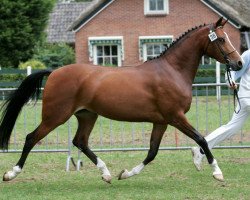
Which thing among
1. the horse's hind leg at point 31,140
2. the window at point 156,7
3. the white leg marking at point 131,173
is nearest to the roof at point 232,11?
the window at point 156,7

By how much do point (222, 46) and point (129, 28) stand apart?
26.2 metres

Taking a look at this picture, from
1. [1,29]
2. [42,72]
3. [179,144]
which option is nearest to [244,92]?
[42,72]

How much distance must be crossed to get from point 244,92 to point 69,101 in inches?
96.6

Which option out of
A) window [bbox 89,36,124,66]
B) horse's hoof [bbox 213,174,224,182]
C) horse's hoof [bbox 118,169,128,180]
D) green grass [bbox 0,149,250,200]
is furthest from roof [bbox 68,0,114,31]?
horse's hoof [bbox 213,174,224,182]

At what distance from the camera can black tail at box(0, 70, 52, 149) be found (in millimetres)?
10328

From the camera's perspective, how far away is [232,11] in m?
34.8

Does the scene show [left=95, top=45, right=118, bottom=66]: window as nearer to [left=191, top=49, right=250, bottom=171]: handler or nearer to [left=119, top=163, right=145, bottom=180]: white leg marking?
[left=191, top=49, right=250, bottom=171]: handler

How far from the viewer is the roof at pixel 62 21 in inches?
1829

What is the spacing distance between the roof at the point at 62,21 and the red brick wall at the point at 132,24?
33.4 ft

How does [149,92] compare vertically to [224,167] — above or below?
above

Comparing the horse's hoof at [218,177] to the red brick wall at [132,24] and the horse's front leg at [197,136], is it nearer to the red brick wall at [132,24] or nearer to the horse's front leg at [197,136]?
the horse's front leg at [197,136]

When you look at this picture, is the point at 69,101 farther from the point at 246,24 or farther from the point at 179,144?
the point at 246,24

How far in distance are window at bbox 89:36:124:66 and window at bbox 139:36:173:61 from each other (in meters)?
0.99

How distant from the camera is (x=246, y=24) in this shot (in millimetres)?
34531
